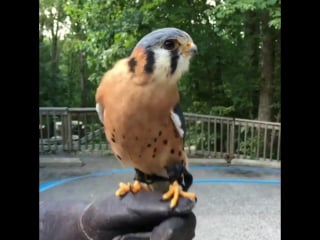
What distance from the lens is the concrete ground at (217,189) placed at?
345cm

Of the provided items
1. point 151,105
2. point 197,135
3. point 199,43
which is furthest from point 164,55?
point 197,135

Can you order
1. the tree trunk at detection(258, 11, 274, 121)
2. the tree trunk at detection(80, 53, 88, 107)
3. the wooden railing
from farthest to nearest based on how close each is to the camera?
1. the tree trunk at detection(80, 53, 88, 107)
2. the tree trunk at detection(258, 11, 274, 121)
3. the wooden railing

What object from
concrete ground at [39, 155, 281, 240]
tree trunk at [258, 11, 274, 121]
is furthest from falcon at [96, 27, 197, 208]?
tree trunk at [258, 11, 274, 121]

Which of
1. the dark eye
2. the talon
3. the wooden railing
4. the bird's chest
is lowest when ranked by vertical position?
the wooden railing

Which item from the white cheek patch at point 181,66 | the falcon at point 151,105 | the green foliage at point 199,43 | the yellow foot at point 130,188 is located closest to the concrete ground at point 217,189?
the green foliage at point 199,43

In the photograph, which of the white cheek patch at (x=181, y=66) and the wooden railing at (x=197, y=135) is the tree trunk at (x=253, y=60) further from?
the white cheek patch at (x=181, y=66)

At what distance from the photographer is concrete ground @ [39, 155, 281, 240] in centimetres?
345

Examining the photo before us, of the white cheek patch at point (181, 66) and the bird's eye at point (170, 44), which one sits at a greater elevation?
the bird's eye at point (170, 44)

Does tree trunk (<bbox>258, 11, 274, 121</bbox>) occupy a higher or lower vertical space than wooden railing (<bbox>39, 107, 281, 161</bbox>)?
higher

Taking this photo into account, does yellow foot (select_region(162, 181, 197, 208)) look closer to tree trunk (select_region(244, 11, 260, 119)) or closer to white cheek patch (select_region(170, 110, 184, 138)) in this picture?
white cheek patch (select_region(170, 110, 184, 138))

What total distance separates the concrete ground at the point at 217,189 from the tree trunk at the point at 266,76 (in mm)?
966

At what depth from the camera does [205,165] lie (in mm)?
5699

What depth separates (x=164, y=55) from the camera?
1.28m

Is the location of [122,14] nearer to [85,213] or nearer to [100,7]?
[100,7]
